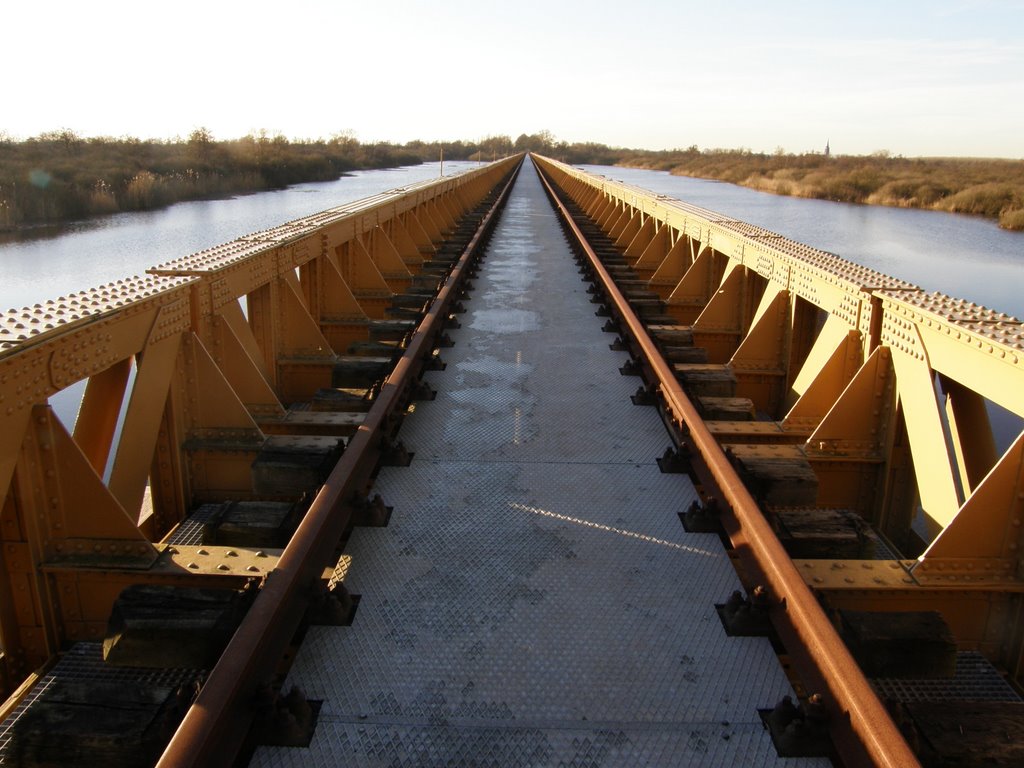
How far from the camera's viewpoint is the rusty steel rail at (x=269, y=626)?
2084mm

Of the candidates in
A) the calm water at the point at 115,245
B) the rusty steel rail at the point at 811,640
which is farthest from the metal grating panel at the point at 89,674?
the calm water at the point at 115,245

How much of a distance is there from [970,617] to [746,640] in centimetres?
105

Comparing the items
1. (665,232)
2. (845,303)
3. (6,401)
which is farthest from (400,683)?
(665,232)

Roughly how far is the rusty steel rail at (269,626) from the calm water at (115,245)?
8.31 m

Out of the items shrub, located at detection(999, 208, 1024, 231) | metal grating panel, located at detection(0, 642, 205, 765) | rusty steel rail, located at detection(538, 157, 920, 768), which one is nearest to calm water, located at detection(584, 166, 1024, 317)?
shrub, located at detection(999, 208, 1024, 231)

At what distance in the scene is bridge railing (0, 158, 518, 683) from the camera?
10.3 ft

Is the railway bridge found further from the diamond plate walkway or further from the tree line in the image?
the tree line

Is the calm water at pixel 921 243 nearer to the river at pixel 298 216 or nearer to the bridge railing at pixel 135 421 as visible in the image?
the river at pixel 298 216

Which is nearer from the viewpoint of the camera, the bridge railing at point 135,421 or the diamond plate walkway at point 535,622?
the diamond plate walkway at point 535,622

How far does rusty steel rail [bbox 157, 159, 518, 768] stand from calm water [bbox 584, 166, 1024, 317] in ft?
47.3

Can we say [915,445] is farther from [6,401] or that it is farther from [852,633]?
[6,401]

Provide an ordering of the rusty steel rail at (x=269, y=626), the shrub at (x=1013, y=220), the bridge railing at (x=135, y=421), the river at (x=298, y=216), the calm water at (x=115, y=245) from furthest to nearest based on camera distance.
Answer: the shrub at (x=1013, y=220)
the river at (x=298, y=216)
the calm water at (x=115, y=245)
the bridge railing at (x=135, y=421)
the rusty steel rail at (x=269, y=626)

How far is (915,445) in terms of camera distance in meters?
3.99

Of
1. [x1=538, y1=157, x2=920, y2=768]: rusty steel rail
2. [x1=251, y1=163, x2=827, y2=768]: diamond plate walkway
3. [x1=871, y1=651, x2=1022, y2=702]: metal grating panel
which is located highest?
[x1=538, y1=157, x2=920, y2=768]: rusty steel rail
